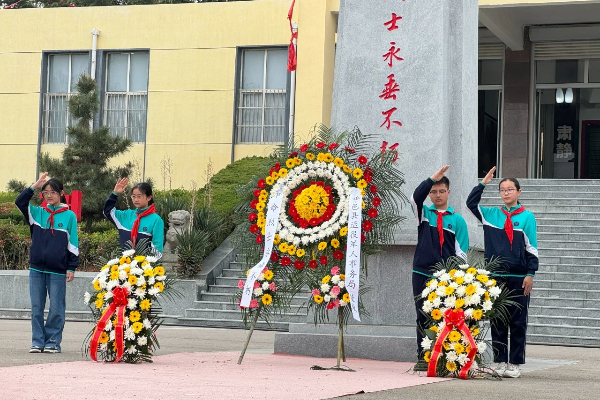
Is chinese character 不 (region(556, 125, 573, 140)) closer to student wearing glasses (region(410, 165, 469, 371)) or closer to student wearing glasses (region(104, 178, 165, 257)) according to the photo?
student wearing glasses (region(410, 165, 469, 371))

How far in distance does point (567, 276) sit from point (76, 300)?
8162 mm

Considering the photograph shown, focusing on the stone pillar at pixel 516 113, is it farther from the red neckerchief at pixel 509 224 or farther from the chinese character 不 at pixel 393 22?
the red neckerchief at pixel 509 224

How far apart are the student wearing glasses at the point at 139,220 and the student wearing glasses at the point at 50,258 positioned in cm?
69

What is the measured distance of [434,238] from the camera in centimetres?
955

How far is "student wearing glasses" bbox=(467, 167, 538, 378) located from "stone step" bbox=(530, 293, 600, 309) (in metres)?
6.72

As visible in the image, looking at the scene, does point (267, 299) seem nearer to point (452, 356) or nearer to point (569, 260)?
point (452, 356)

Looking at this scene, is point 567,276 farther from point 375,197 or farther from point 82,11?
point 82,11

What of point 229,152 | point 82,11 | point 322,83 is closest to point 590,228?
point 322,83

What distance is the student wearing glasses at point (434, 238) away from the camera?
9523 mm

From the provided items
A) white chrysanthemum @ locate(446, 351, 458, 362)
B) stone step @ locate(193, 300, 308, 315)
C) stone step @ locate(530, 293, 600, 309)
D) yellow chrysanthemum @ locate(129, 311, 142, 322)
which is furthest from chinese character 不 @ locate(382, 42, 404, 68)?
stone step @ locate(193, 300, 308, 315)

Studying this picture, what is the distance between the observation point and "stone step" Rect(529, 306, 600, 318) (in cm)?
1551

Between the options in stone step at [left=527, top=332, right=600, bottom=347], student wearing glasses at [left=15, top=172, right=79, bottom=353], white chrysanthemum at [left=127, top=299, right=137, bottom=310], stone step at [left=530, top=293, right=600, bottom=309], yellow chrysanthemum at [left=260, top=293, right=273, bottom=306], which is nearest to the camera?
white chrysanthemum at [left=127, top=299, right=137, bottom=310]

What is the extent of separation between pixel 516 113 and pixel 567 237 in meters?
8.04

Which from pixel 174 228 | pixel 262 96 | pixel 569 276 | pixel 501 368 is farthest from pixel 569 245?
pixel 262 96
